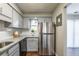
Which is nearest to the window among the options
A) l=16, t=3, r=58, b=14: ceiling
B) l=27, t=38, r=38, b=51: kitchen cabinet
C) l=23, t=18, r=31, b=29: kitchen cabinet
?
l=23, t=18, r=31, b=29: kitchen cabinet

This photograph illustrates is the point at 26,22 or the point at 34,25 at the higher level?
the point at 26,22

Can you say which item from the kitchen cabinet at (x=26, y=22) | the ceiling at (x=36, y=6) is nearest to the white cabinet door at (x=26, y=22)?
the kitchen cabinet at (x=26, y=22)

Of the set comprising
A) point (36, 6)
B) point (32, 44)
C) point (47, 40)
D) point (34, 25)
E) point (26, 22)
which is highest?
point (36, 6)

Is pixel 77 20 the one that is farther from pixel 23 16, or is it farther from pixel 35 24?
pixel 23 16

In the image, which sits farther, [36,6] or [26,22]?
[26,22]

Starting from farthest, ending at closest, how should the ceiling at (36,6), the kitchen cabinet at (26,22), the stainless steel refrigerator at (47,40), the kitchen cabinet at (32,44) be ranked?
the kitchen cabinet at (26,22), the kitchen cabinet at (32,44), the stainless steel refrigerator at (47,40), the ceiling at (36,6)

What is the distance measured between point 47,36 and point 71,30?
7.58ft

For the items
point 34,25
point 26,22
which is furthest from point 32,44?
point 26,22

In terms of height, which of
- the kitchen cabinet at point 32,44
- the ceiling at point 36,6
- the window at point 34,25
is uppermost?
the ceiling at point 36,6

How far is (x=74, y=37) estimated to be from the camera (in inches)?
256

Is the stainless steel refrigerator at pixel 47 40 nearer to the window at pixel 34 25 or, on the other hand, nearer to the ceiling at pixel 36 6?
the ceiling at pixel 36 6

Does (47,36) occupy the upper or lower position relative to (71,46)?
upper

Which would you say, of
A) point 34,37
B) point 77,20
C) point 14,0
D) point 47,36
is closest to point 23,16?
point 34,37

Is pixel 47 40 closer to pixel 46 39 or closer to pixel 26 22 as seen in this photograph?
pixel 46 39
